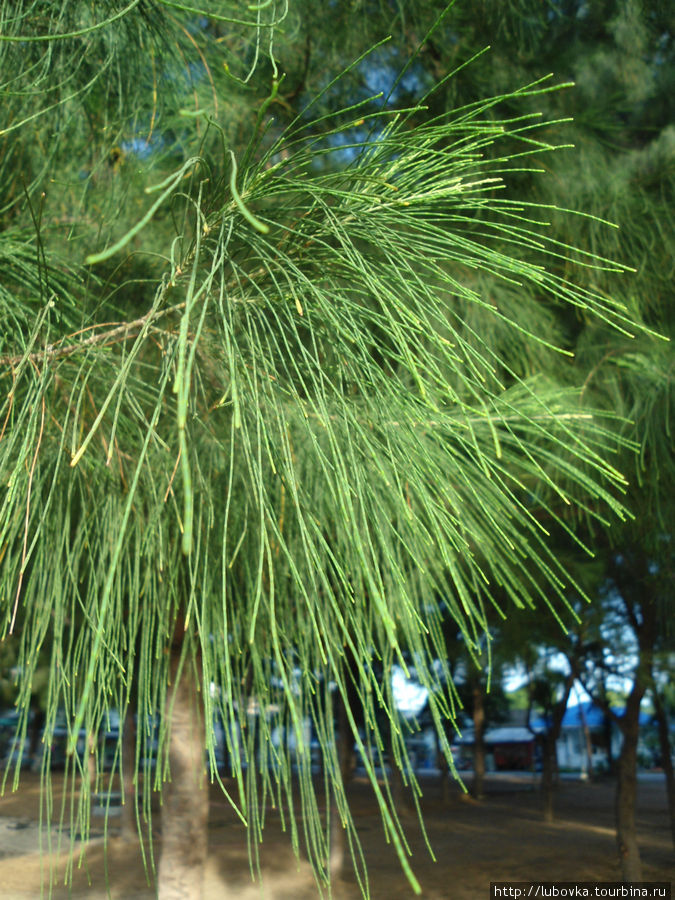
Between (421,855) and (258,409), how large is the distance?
25.9 ft

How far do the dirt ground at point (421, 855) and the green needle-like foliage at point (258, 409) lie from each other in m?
3.51

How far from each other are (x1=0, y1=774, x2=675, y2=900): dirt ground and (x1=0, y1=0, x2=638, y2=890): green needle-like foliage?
3511 millimetres

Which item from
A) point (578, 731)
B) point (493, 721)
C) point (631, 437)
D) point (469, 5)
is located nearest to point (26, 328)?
point (631, 437)

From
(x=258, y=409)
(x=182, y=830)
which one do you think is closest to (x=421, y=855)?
(x=182, y=830)

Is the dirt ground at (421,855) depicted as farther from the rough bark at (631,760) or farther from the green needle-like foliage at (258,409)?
the green needle-like foliage at (258,409)

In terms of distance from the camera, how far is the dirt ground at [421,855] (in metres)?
6.06

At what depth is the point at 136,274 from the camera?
1724 mm

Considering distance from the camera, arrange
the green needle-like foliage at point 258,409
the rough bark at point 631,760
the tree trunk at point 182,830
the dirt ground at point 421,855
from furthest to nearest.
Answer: the dirt ground at point 421,855 < the rough bark at point 631,760 < the tree trunk at point 182,830 < the green needle-like foliage at point 258,409

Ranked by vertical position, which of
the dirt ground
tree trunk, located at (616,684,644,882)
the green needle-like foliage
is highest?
the green needle-like foliage

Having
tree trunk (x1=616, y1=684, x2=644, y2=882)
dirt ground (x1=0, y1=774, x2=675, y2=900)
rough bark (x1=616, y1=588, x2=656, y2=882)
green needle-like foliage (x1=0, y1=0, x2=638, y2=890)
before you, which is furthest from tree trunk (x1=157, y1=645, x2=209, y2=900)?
tree trunk (x1=616, y1=684, x2=644, y2=882)

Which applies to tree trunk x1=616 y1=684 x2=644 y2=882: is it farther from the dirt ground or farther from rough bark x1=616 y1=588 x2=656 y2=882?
the dirt ground

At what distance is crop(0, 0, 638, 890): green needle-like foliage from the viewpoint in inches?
26.8

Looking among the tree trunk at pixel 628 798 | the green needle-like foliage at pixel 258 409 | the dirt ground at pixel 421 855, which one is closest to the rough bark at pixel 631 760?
the tree trunk at pixel 628 798

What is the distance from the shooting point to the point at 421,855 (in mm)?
7457
